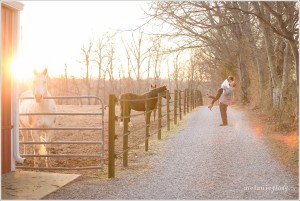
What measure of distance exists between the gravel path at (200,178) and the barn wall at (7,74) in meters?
1.27

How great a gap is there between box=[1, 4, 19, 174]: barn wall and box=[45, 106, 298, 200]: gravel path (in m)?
1.27

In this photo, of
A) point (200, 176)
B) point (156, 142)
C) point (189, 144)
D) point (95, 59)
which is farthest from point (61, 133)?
point (95, 59)

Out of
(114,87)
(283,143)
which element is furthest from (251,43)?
(114,87)

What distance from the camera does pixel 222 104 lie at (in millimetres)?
12398

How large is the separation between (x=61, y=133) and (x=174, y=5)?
555 centimetres

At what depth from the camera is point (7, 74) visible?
5891 mm

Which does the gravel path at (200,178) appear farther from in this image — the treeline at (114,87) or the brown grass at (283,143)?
the treeline at (114,87)

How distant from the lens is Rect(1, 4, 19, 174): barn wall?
19.0 feet

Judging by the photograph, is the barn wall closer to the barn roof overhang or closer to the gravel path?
the barn roof overhang

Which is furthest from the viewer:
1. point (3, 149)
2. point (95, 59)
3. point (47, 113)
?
point (95, 59)

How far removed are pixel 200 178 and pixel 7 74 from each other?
3.28 meters

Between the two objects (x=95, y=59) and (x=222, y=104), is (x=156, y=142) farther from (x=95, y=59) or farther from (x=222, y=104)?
(x=95, y=59)

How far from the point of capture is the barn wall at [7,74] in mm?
5801

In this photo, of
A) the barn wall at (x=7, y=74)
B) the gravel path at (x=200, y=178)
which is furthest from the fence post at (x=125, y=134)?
the barn wall at (x=7, y=74)
